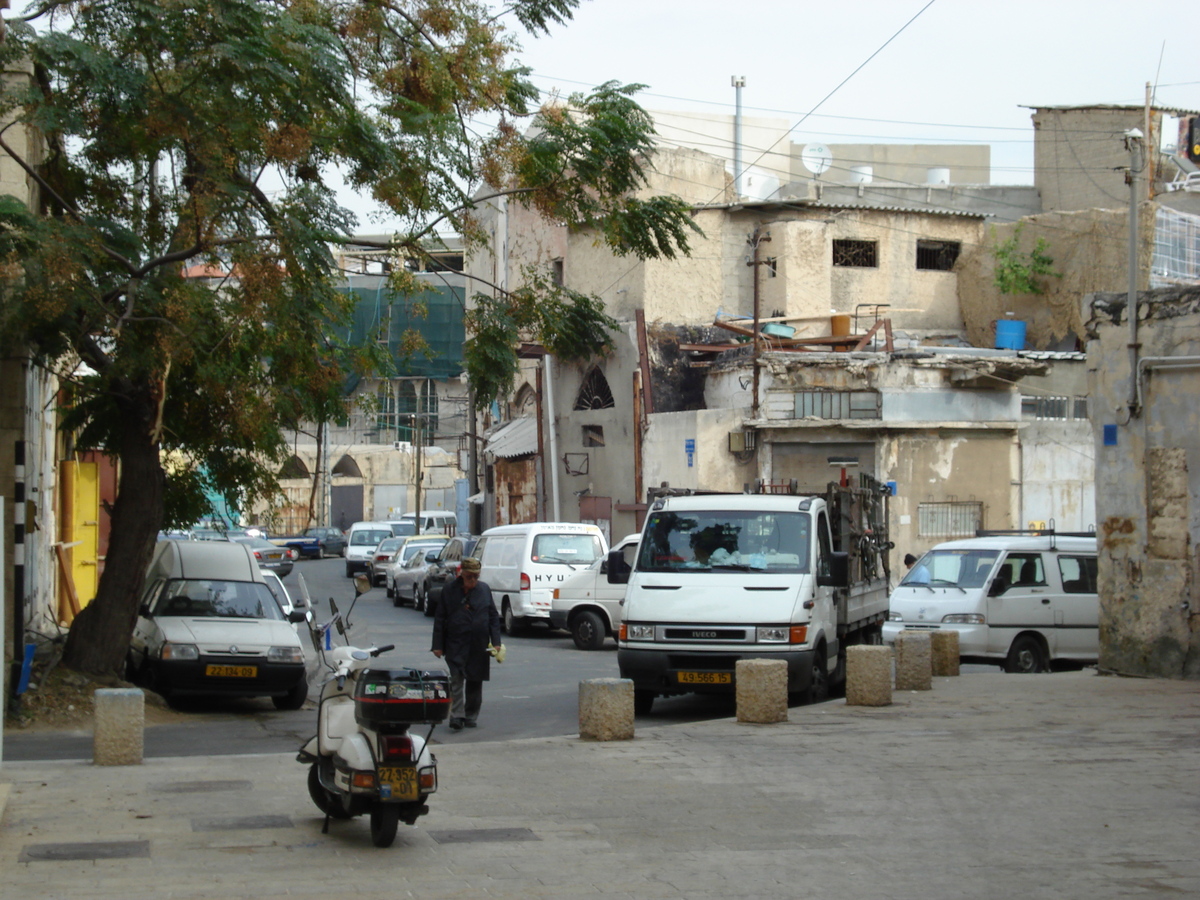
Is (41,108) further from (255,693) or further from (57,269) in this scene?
(255,693)

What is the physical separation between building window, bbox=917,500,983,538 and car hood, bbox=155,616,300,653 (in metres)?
19.7

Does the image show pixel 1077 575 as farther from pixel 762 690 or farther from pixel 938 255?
pixel 938 255

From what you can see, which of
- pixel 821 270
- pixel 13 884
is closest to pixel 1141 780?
pixel 13 884

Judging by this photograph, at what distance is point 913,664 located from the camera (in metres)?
14.5

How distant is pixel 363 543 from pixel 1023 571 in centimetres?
3068

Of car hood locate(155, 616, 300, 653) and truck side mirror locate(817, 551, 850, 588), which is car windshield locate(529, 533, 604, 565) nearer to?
car hood locate(155, 616, 300, 653)

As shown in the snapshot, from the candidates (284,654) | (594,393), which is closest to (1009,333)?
(594,393)

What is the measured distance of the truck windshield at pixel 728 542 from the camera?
13.7m

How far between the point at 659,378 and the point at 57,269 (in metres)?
23.6

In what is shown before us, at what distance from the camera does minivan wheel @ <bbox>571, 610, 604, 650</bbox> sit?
21688 mm

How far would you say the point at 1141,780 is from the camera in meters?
9.39

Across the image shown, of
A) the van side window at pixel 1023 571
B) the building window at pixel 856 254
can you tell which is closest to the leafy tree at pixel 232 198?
the van side window at pixel 1023 571

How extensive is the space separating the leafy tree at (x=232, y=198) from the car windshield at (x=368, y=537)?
29.4m

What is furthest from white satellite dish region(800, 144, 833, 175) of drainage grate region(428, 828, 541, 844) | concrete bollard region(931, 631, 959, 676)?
drainage grate region(428, 828, 541, 844)
